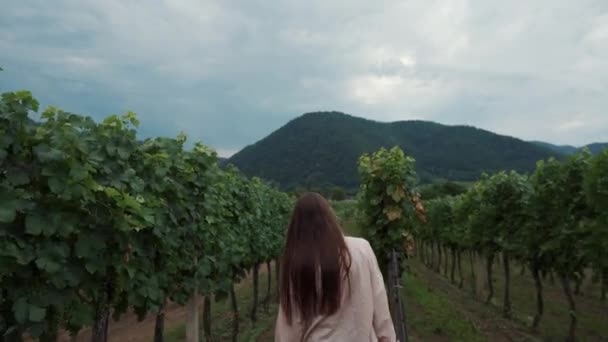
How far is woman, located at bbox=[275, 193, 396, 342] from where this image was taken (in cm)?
290

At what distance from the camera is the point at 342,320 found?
9.70ft

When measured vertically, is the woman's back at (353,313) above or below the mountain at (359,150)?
below

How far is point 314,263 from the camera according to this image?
2.90m

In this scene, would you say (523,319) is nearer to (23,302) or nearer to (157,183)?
(157,183)

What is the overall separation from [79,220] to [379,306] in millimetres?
2221

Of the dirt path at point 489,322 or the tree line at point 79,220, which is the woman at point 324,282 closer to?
the tree line at point 79,220

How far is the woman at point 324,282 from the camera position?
2.90 meters

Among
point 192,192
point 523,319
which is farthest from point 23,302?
point 523,319

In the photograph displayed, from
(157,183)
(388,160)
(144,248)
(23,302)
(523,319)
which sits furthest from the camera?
(523,319)

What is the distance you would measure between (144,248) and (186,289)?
1.85 metres

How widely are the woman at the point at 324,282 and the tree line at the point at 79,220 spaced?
5.17ft

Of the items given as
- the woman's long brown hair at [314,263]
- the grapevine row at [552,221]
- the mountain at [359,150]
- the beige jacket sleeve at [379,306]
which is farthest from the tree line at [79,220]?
the mountain at [359,150]

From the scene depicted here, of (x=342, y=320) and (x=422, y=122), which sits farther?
(x=422, y=122)

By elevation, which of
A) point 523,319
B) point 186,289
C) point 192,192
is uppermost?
point 192,192
